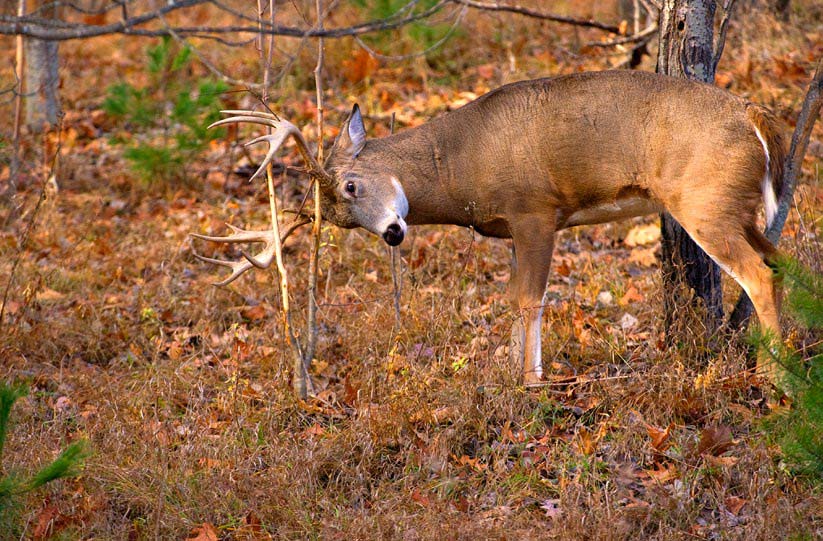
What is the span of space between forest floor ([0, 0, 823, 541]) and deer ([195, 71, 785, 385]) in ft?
1.18

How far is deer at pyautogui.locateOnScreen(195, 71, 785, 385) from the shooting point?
5223mm

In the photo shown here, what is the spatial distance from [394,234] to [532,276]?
86cm

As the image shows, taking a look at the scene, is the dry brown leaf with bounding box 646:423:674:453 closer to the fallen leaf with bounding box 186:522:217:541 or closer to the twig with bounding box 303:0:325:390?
the twig with bounding box 303:0:325:390

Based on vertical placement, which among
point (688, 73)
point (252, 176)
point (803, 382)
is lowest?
point (803, 382)

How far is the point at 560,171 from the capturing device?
18.6 ft

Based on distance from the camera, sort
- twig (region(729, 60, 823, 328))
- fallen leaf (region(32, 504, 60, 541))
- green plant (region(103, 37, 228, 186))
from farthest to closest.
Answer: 1. green plant (region(103, 37, 228, 186))
2. twig (region(729, 60, 823, 328))
3. fallen leaf (region(32, 504, 60, 541))

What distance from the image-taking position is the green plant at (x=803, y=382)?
11.8ft

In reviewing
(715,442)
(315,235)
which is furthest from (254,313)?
(715,442)

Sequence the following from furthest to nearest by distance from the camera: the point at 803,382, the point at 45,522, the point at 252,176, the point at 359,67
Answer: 1. the point at 359,67
2. the point at 252,176
3. the point at 45,522
4. the point at 803,382

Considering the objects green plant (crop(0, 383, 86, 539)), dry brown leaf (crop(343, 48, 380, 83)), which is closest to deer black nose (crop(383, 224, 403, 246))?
green plant (crop(0, 383, 86, 539))

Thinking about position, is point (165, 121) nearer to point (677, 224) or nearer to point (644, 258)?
point (644, 258)

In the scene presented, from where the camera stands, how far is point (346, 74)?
37.0 feet

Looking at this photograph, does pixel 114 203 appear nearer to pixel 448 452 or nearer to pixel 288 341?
pixel 288 341

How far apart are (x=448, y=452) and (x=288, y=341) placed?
1.39 metres
